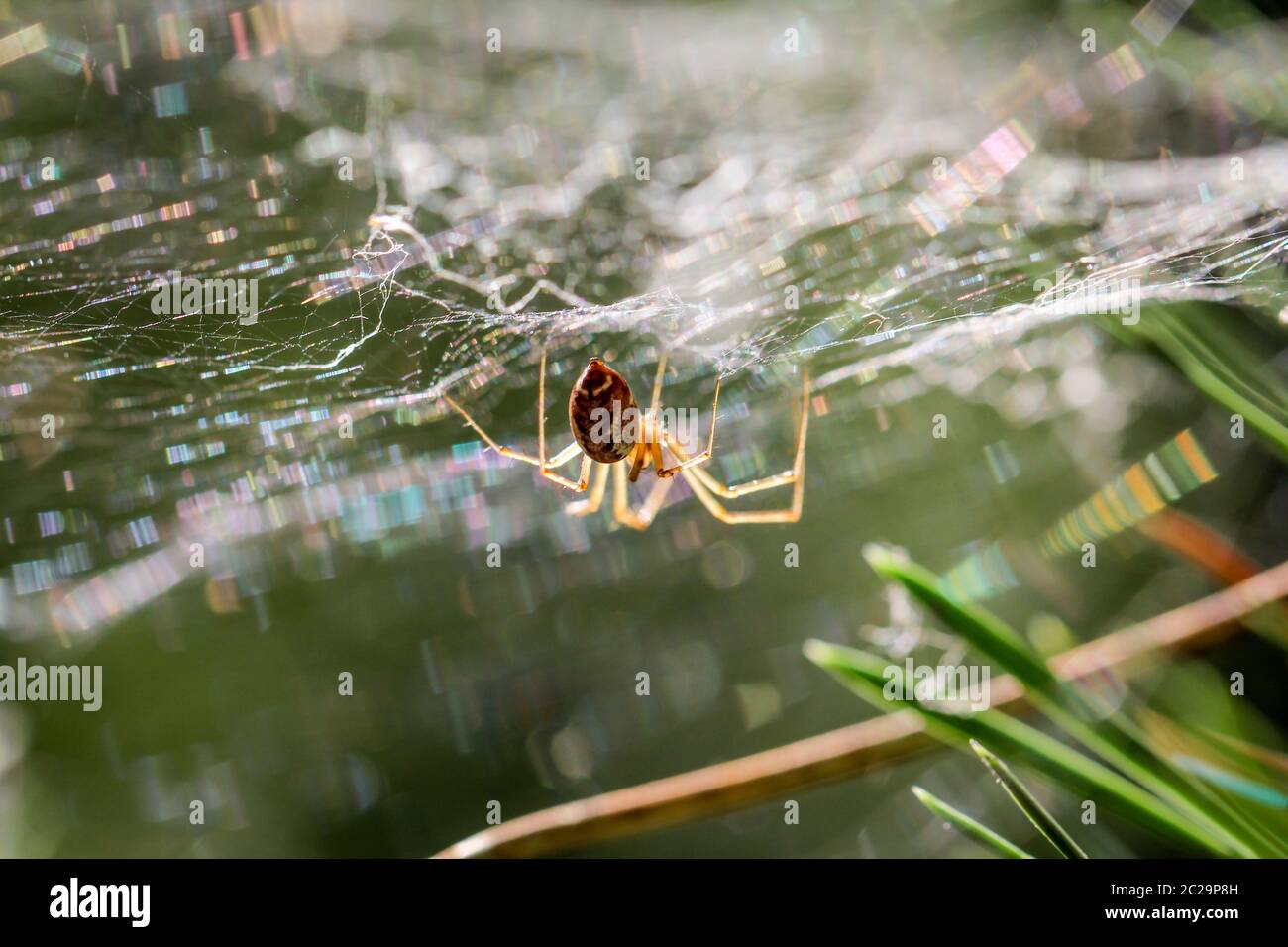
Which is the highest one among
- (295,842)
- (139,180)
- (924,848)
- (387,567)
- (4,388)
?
(139,180)

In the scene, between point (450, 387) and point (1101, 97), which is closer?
point (450, 387)

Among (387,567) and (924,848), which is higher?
(387,567)

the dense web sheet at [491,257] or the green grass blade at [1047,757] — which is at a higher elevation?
the dense web sheet at [491,257]

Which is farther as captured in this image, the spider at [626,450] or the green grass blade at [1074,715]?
the spider at [626,450]

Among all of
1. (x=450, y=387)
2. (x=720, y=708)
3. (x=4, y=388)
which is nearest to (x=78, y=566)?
(x=4, y=388)

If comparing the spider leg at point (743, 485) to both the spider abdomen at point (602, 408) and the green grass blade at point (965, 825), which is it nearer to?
the spider abdomen at point (602, 408)

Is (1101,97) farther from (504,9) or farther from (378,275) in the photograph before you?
(504,9)
